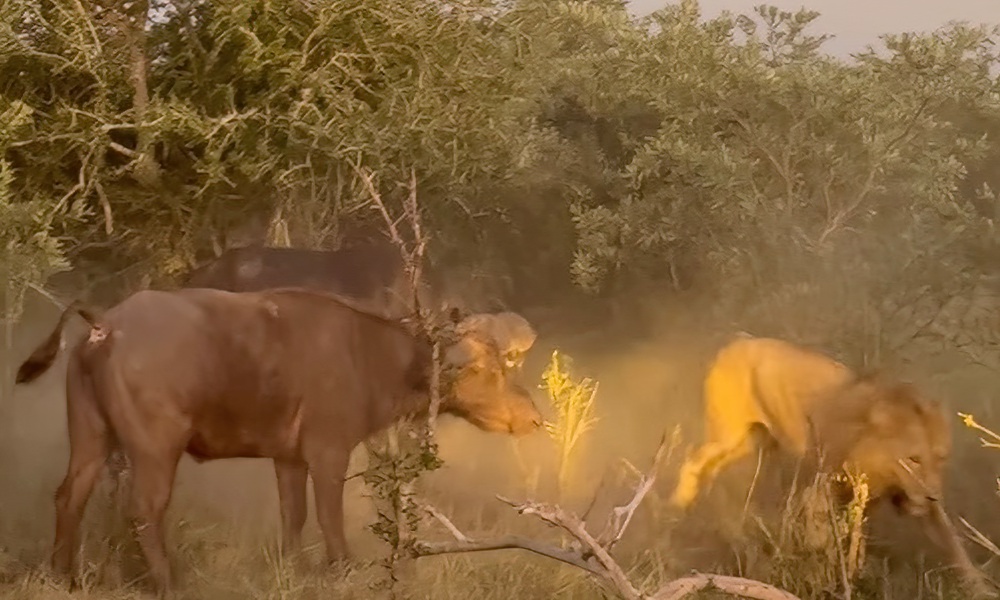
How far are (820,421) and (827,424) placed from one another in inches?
2.0

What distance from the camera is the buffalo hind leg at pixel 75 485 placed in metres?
5.09

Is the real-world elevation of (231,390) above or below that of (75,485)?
above

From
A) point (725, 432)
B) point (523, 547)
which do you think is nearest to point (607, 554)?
point (523, 547)

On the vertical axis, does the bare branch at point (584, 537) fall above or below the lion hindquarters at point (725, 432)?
above

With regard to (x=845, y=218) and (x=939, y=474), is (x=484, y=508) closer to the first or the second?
(x=939, y=474)

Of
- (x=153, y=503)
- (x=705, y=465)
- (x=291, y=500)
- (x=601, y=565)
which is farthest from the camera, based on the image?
(x=705, y=465)

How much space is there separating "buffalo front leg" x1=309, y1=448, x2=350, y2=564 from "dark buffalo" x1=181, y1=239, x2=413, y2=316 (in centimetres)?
94

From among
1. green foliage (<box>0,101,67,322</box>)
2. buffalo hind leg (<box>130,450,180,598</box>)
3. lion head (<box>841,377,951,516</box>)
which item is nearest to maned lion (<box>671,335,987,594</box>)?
lion head (<box>841,377,951,516</box>)

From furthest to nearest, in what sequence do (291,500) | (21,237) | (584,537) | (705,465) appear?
(705,465), (21,237), (291,500), (584,537)

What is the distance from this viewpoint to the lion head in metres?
5.49

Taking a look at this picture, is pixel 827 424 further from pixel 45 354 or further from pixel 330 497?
pixel 45 354

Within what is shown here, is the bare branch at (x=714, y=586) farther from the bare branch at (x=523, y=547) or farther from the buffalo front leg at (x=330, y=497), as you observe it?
the buffalo front leg at (x=330, y=497)

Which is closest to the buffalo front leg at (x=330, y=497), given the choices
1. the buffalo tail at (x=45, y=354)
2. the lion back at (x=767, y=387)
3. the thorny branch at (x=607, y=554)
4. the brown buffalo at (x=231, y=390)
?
the brown buffalo at (x=231, y=390)

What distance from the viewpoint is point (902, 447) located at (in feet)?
18.1
